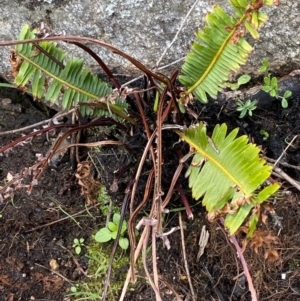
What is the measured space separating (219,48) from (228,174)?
1.23 feet

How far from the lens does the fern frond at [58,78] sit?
1.71 m

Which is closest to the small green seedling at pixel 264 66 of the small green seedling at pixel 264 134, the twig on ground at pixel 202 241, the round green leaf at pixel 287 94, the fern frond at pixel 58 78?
the round green leaf at pixel 287 94

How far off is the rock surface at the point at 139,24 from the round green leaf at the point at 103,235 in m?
0.61

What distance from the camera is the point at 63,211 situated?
7.13ft

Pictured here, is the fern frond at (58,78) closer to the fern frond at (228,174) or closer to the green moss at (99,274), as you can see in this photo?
the fern frond at (228,174)

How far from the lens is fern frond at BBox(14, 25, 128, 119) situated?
1706 mm

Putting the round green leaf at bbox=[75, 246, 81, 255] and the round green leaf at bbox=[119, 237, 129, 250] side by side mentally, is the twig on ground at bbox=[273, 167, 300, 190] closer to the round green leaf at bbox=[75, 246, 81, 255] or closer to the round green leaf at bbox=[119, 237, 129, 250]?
the round green leaf at bbox=[119, 237, 129, 250]

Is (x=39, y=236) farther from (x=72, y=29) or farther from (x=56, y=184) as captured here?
(x=72, y=29)

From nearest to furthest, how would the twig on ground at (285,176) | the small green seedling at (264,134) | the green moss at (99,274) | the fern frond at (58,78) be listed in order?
the fern frond at (58,78) < the twig on ground at (285,176) < the small green seedling at (264,134) < the green moss at (99,274)

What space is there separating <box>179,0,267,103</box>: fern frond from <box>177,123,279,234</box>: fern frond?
0.14 m

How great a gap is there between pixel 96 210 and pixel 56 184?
8.2 inches

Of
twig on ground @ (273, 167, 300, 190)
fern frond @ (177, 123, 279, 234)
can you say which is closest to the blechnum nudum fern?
fern frond @ (177, 123, 279, 234)

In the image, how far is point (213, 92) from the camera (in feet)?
5.58

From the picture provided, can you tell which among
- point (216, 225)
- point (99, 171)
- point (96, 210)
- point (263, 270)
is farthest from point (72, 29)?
point (263, 270)
